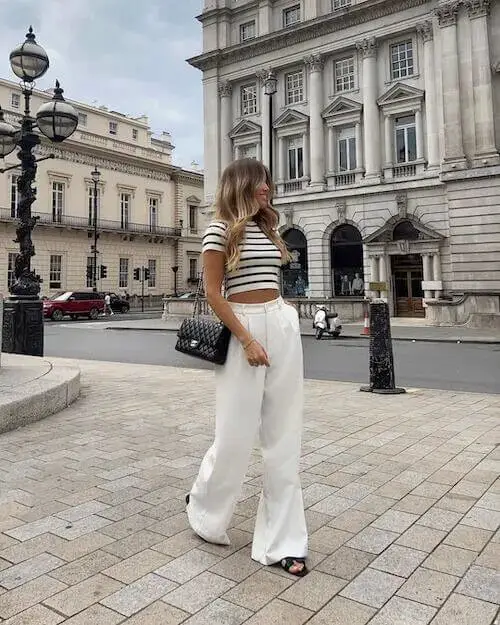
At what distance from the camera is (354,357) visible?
12.9 metres

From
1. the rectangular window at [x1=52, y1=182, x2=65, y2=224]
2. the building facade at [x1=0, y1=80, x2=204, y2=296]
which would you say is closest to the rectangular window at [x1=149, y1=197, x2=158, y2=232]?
the building facade at [x1=0, y1=80, x2=204, y2=296]

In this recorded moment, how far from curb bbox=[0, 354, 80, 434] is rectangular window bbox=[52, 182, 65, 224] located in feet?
135

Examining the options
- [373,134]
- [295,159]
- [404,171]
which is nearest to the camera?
[404,171]

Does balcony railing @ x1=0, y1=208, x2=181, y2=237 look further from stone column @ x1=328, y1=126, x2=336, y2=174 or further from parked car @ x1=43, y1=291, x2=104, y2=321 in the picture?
stone column @ x1=328, y1=126, x2=336, y2=174

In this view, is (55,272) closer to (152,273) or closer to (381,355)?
(152,273)

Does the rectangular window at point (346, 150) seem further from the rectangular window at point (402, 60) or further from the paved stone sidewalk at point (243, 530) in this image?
the paved stone sidewalk at point (243, 530)

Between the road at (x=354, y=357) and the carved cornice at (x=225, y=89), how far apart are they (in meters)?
20.9

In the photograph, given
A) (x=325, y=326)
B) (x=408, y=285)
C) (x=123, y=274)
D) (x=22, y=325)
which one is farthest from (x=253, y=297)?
(x=123, y=274)

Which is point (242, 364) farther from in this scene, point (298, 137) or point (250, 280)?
point (298, 137)

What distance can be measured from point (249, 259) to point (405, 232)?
87.8 ft

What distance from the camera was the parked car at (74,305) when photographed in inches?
1277

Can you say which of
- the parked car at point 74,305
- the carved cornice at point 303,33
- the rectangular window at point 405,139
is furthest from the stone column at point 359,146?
the parked car at point 74,305

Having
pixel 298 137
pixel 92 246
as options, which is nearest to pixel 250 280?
pixel 298 137

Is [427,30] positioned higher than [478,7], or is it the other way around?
[427,30]
